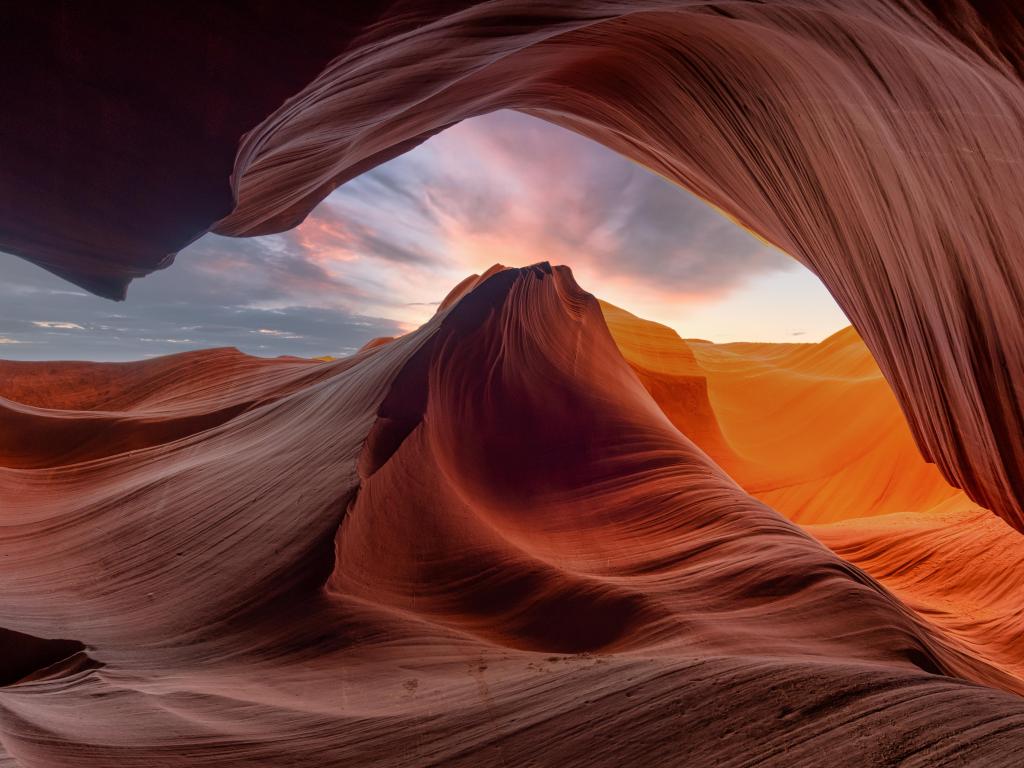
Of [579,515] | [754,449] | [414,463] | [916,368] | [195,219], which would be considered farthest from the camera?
Answer: [754,449]

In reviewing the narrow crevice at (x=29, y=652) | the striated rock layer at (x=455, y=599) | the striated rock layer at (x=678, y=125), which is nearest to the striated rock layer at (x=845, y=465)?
the striated rock layer at (x=455, y=599)

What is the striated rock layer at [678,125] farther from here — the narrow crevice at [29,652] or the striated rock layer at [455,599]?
the narrow crevice at [29,652]

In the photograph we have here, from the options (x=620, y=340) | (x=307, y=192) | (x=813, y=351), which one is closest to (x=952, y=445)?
(x=307, y=192)

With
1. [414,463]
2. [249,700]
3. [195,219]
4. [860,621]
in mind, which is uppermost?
[195,219]

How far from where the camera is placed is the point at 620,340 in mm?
12234

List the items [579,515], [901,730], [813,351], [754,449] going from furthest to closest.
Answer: [813,351]
[754,449]
[579,515]
[901,730]

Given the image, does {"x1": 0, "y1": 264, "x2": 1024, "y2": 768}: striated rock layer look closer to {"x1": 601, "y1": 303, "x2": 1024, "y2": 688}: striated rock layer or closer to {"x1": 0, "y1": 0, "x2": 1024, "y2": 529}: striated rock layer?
{"x1": 0, "y1": 0, "x2": 1024, "y2": 529}: striated rock layer

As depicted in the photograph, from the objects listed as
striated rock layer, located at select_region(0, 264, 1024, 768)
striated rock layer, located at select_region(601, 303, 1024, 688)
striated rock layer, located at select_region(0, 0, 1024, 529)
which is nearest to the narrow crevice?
striated rock layer, located at select_region(0, 264, 1024, 768)

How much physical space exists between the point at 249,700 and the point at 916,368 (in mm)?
3733

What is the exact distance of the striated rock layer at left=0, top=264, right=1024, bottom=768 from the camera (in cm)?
162

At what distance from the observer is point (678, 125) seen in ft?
14.4

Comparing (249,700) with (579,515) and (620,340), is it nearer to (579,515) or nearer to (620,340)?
(579,515)

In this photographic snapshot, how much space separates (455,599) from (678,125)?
374cm

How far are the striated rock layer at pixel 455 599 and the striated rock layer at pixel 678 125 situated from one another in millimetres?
1494
